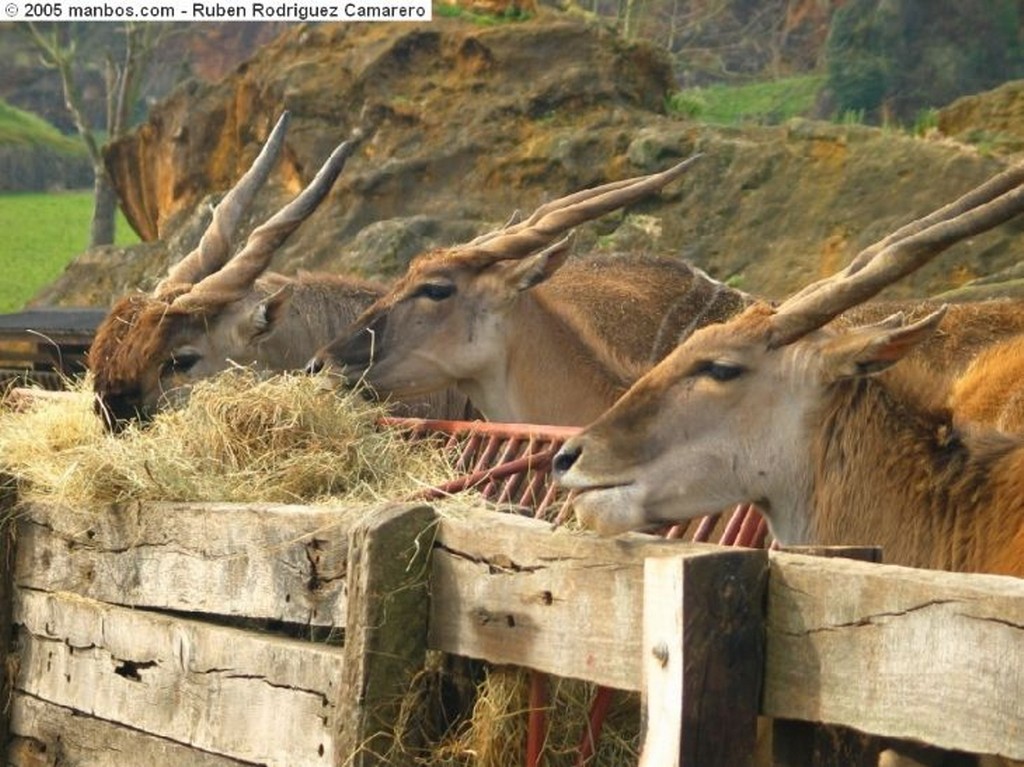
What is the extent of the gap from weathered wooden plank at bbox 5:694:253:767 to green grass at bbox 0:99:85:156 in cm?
4587

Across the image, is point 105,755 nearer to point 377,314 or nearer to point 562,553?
point 562,553

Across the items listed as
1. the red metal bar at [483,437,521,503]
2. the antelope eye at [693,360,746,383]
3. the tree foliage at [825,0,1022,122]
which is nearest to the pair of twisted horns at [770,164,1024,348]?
the antelope eye at [693,360,746,383]

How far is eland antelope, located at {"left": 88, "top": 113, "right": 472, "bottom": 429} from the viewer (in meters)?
8.88

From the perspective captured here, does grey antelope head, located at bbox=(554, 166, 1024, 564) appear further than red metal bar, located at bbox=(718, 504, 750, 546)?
No

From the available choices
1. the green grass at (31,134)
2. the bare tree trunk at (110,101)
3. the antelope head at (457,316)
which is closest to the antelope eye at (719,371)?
the antelope head at (457,316)

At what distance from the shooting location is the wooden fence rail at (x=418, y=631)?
3.50 metres

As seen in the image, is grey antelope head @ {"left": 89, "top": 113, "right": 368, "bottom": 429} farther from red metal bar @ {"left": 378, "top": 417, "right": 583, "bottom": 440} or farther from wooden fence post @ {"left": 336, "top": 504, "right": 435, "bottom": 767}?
wooden fence post @ {"left": 336, "top": 504, "right": 435, "bottom": 767}

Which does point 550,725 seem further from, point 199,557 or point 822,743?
point 199,557

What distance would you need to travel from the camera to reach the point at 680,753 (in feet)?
12.1

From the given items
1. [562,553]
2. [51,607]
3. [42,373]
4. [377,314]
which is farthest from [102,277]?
[562,553]

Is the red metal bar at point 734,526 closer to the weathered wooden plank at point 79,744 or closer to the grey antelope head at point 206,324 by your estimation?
the weathered wooden plank at point 79,744

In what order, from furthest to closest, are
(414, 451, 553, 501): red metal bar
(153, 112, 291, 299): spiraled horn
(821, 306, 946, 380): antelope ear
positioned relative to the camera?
1. (153, 112, 291, 299): spiraled horn
2. (414, 451, 553, 501): red metal bar
3. (821, 306, 946, 380): antelope ear

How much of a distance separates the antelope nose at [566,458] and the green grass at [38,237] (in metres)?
25.6

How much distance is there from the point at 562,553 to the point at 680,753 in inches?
31.0
